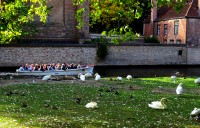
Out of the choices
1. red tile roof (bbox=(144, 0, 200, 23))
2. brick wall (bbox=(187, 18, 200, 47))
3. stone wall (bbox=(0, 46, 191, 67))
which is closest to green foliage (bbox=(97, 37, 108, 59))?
stone wall (bbox=(0, 46, 191, 67))

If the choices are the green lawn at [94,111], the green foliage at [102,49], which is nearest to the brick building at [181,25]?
the green foliage at [102,49]

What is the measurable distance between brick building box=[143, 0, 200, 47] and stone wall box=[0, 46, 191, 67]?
2.52 m

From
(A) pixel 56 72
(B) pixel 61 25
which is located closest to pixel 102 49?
(B) pixel 61 25

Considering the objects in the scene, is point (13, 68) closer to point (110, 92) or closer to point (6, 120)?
point (110, 92)

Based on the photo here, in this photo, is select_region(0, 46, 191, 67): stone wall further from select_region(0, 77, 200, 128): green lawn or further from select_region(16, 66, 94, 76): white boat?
select_region(0, 77, 200, 128): green lawn

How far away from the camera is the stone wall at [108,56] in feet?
122

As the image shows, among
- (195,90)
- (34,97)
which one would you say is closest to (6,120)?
(34,97)

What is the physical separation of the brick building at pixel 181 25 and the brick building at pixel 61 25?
1170 cm

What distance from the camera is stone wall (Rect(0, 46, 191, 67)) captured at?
3728 cm

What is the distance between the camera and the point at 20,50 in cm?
3734

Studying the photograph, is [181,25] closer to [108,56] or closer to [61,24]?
[108,56]

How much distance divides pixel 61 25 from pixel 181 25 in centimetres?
1545

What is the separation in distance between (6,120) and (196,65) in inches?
1503

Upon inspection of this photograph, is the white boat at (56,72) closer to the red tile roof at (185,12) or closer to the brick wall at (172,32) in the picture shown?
the brick wall at (172,32)
